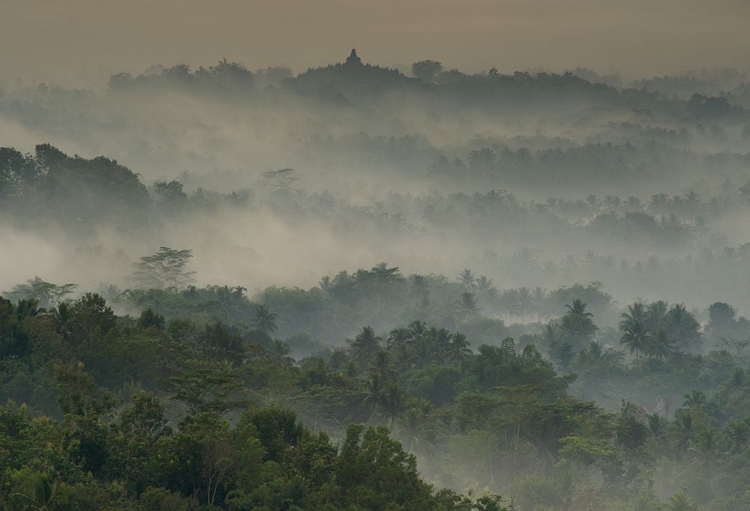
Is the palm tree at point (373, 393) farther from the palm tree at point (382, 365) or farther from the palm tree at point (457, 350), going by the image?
the palm tree at point (457, 350)

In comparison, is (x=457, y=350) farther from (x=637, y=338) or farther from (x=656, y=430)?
(x=637, y=338)

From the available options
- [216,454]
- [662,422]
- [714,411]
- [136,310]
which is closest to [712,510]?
[662,422]

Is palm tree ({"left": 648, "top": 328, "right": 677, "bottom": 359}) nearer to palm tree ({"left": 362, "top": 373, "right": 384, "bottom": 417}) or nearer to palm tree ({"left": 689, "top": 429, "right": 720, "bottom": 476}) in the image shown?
palm tree ({"left": 689, "top": 429, "right": 720, "bottom": 476})

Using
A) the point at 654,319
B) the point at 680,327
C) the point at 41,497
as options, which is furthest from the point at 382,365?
the point at 680,327

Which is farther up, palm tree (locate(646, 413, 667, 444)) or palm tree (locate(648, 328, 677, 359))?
palm tree (locate(648, 328, 677, 359))

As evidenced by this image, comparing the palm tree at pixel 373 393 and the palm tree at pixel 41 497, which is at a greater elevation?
the palm tree at pixel 373 393

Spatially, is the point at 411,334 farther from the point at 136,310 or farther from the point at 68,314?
the point at 68,314

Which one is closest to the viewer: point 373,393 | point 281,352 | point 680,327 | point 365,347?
point 373,393

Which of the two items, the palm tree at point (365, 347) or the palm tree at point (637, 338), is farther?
the palm tree at point (637, 338)

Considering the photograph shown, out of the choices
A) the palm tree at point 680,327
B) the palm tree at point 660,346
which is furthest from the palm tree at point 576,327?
the palm tree at point 660,346

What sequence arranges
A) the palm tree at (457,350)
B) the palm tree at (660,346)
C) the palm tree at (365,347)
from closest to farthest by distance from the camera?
the palm tree at (365,347), the palm tree at (457,350), the palm tree at (660,346)

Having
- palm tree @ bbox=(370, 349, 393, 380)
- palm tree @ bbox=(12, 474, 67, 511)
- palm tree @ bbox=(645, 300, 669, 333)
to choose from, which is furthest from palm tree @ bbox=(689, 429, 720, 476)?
palm tree @ bbox=(12, 474, 67, 511)
